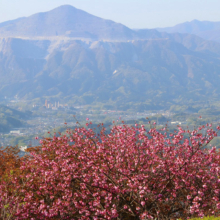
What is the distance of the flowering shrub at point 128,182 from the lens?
13.8 metres

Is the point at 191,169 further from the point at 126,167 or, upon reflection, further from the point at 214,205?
the point at 126,167

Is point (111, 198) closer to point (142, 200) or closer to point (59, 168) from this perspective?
A: point (142, 200)

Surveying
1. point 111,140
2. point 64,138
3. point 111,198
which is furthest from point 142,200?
point 64,138

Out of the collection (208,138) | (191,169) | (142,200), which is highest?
(208,138)

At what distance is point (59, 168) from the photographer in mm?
15188

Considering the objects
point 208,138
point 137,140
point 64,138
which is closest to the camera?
point 208,138

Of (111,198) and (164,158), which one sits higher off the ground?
(164,158)

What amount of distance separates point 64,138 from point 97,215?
18.9 ft

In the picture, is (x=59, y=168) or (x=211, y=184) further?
(x=59, y=168)

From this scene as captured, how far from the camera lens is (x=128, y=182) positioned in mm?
13742

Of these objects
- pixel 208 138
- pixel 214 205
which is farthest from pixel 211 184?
pixel 208 138

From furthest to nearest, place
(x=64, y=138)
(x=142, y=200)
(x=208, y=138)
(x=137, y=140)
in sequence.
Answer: (x=64, y=138)
(x=137, y=140)
(x=208, y=138)
(x=142, y=200)

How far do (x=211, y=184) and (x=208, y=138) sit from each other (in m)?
1.90

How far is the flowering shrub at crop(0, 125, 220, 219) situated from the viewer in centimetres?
1382
